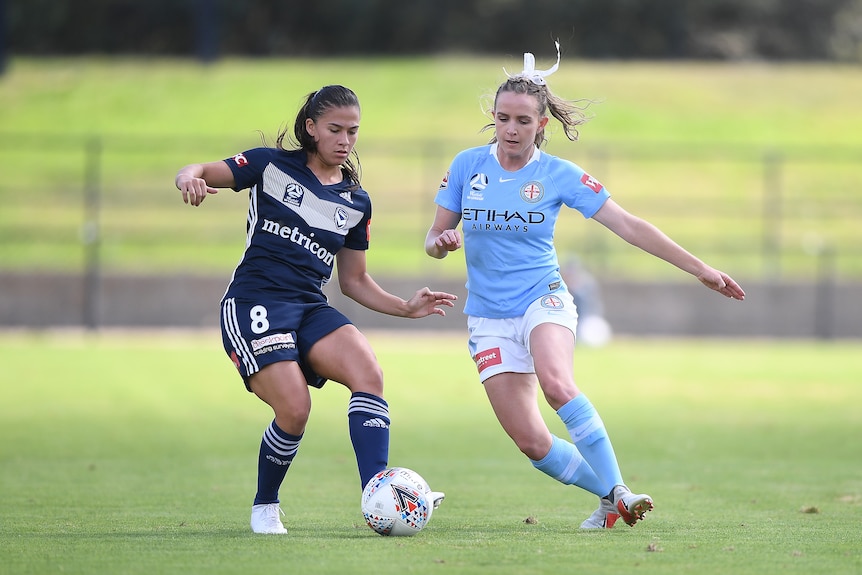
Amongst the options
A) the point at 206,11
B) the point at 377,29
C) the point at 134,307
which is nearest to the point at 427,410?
the point at 134,307

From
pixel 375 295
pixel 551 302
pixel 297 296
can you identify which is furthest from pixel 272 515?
pixel 551 302

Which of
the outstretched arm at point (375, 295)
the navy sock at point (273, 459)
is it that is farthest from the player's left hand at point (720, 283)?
the navy sock at point (273, 459)

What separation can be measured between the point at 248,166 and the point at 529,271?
134cm

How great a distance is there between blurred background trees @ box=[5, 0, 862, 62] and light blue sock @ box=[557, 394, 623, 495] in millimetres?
38090

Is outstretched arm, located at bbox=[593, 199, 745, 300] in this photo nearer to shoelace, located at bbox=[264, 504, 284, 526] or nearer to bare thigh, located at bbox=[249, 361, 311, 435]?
bare thigh, located at bbox=[249, 361, 311, 435]

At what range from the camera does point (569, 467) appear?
5.80 metres

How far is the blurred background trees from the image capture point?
43.0 meters

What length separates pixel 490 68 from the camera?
127 feet

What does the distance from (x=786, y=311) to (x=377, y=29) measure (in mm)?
24734

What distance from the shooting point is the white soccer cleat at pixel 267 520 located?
5414mm

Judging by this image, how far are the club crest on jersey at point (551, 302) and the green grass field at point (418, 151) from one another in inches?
651

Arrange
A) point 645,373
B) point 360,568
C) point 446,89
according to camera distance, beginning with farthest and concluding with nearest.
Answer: point 446,89 < point 645,373 < point 360,568

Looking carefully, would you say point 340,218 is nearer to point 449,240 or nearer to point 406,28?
point 449,240

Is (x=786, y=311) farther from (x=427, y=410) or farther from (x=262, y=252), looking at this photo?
(x=262, y=252)
